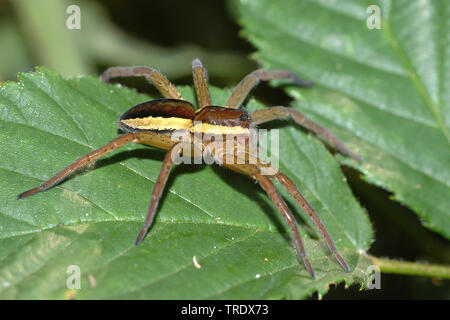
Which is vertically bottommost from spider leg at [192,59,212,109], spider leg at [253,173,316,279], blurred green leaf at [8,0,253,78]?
spider leg at [253,173,316,279]

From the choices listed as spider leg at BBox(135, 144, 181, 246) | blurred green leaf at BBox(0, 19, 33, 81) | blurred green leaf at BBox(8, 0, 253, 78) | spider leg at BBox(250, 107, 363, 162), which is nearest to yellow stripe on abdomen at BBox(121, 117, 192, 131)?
spider leg at BBox(135, 144, 181, 246)

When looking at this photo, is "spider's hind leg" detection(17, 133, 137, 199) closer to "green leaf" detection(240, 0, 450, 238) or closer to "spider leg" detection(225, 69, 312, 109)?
"spider leg" detection(225, 69, 312, 109)

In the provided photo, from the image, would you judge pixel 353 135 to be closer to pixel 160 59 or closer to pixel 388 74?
pixel 388 74

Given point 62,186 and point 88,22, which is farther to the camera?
point 88,22

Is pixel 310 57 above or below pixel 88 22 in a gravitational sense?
below

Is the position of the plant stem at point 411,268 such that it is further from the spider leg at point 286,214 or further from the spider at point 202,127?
the spider leg at point 286,214

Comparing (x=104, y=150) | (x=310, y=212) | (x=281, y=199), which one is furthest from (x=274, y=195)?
(x=104, y=150)

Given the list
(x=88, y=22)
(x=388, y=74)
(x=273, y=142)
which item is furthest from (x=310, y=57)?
(x=88, y=22)

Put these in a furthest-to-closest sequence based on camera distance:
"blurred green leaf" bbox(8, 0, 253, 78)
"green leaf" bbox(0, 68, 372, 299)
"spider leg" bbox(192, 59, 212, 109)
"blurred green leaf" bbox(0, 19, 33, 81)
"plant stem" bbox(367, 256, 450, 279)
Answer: "blurred green leaf" bbox(0, 19, 33, 81) < "blurred green leaf" bbox(8, 0, 253, 78) < "spider leg" bbox(192, 59, 212, 109) < "plant stem" bbox(367, 256, 450, 279) < "green leaf" bbox(0, 68, 372, 299)
